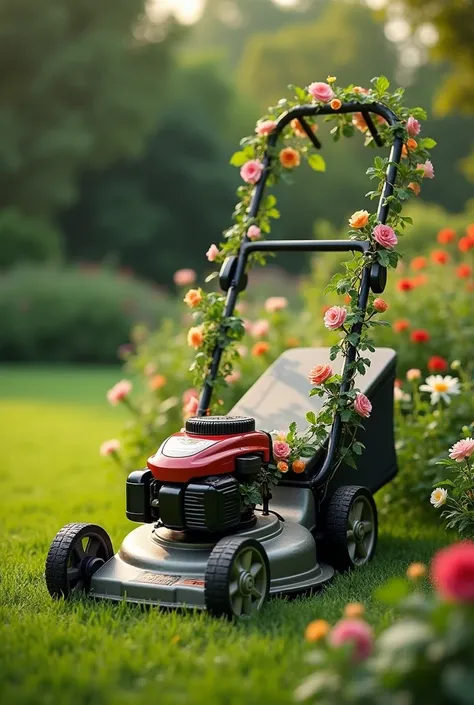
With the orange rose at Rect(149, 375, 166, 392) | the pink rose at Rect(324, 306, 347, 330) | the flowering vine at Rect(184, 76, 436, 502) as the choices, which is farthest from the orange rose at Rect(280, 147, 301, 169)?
the orange rose at Rect(149, 375, 166, 392)

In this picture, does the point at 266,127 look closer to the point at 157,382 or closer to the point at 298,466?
the point at 298,466

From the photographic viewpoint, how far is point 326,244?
13.7 ft

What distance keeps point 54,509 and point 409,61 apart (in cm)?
3313

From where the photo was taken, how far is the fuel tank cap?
3.65 m

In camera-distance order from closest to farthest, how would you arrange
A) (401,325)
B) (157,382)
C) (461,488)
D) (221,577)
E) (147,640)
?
(147,640) → (221,577) → (461,488) → (401,325) → (157,382)

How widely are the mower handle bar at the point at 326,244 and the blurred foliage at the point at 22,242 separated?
1752cm

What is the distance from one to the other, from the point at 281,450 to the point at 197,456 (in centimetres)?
51

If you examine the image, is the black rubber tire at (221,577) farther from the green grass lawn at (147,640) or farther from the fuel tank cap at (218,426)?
the fuel tank cap at (218,426)

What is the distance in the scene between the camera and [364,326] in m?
4.12

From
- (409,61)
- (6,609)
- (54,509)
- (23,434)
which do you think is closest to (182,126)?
(409,61)

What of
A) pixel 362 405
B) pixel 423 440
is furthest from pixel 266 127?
pixel 423 440

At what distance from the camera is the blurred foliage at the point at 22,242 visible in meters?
22.3

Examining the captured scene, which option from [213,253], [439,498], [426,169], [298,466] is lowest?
[439,498]

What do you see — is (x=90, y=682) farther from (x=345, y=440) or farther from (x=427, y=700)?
(x=345, y=440)
